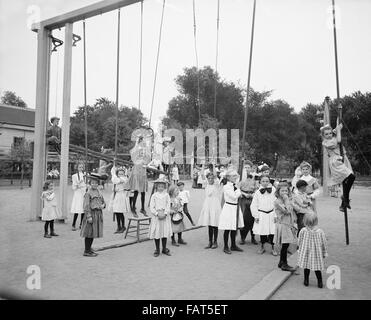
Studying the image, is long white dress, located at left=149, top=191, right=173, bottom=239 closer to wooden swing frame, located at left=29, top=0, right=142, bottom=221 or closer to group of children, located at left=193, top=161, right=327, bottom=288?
group of children, located at left=193, top=161, right=327, bottom=288

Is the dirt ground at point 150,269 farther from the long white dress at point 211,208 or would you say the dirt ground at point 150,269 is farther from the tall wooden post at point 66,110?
the tall wooden post at point 66,110

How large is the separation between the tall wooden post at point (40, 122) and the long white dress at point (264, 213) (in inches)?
262

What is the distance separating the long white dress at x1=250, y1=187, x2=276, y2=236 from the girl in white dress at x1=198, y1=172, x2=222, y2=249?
80 cm

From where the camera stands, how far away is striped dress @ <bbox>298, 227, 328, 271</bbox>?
16.0 feet

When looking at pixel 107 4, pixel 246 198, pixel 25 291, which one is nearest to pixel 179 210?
pixel 246 198

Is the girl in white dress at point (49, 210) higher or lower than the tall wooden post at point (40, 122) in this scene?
lower

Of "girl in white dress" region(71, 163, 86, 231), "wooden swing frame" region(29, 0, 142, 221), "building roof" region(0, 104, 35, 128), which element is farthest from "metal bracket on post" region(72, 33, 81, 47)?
"building roof" region(0, 104, 35, 128)

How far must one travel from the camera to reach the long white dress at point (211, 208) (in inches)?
290

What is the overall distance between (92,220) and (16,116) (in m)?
38.6

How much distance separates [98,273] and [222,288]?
195cm

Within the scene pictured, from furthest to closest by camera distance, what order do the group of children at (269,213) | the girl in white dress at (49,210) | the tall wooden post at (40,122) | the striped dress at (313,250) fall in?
the tall wooden post at (40,122) < the girl in white dress at (49,210) < the group of children at (269,213) < the striped dress at (313,250)

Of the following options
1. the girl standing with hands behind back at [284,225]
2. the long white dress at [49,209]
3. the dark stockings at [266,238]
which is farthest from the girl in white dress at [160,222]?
the long white dress at [49,209]
